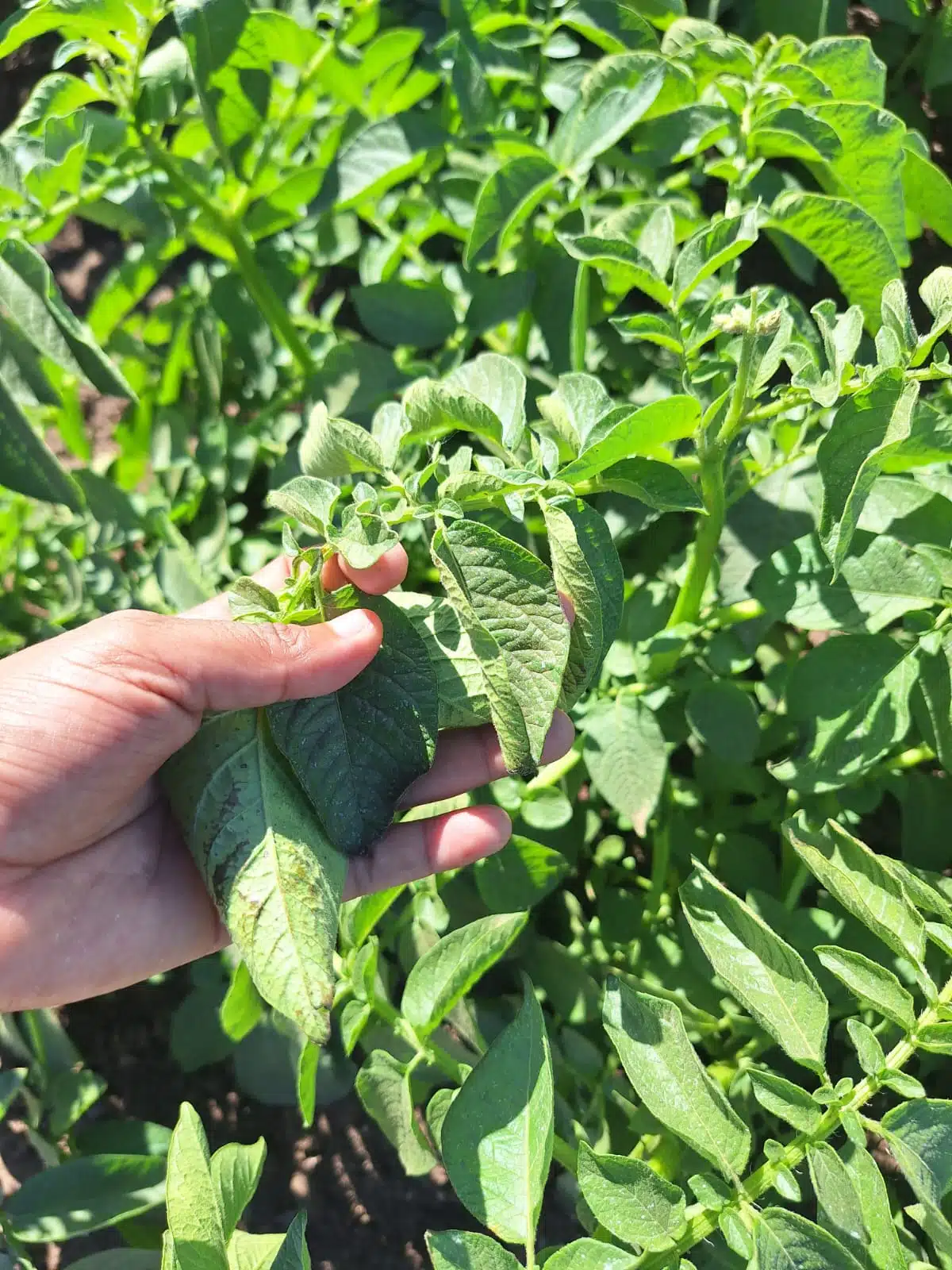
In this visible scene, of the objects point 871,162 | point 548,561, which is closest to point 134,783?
point 548,561

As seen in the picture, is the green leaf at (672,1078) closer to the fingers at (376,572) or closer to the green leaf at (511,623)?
the green leaf at (511,623)

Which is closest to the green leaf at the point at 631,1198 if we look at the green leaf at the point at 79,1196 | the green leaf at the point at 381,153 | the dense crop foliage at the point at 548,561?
the dense crop foliage at the point at 548,561

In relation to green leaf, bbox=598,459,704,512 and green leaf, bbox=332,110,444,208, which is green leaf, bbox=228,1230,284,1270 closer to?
green leaf, bbox=598,459,704,512

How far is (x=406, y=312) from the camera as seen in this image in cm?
135

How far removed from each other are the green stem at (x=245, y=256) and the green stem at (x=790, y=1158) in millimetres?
1131

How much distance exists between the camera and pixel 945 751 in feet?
3.44

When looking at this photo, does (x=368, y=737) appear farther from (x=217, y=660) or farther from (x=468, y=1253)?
(x=468, y=1253)

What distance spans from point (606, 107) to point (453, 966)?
2.94ft

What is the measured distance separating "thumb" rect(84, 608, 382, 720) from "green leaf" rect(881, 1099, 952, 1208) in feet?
1.84

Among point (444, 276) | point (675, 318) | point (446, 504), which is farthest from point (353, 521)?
point (444, 276)

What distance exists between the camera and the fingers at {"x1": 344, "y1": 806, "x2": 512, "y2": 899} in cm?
108

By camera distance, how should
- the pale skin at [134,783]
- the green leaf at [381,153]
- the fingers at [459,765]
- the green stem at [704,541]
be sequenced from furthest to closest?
the green leaf at [381,153]
the fingers at [459,765]
the green stem at [704,541]
the pale skin at [134,783]

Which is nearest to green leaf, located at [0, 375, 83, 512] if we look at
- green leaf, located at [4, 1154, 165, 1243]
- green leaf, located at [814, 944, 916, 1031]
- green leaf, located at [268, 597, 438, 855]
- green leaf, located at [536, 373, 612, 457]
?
green leaf, located at [268, 597, 438, 855]

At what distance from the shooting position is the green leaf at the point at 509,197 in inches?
42.6
